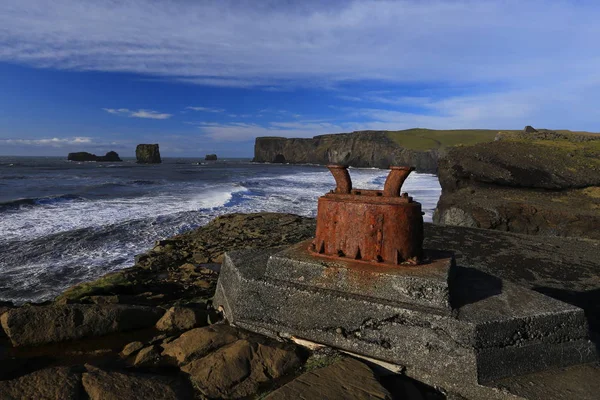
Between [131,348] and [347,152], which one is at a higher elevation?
[347,152]

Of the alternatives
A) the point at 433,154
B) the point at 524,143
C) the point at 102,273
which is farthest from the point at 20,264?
the point at 433,154

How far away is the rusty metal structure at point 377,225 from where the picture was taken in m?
2.65

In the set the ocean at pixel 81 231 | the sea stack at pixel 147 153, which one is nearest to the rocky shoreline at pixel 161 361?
the ocean at pixel 81 231

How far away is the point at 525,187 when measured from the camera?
34.2 ft

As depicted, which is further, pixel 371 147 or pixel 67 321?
pixel 371 147

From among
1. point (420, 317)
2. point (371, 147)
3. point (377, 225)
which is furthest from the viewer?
point (371, 147)

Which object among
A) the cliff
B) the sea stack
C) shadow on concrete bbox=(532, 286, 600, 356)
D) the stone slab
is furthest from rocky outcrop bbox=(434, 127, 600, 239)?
the sea stack

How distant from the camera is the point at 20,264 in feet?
26.2

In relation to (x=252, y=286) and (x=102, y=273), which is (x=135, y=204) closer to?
(x=102, y=273)

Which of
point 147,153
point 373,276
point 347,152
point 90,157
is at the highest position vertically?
point 347,152

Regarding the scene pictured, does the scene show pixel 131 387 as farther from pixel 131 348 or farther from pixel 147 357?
pixel 131 348

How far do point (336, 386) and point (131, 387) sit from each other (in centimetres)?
113

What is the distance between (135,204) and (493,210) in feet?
46.2

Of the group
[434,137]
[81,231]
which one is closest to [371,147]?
[434,137]
